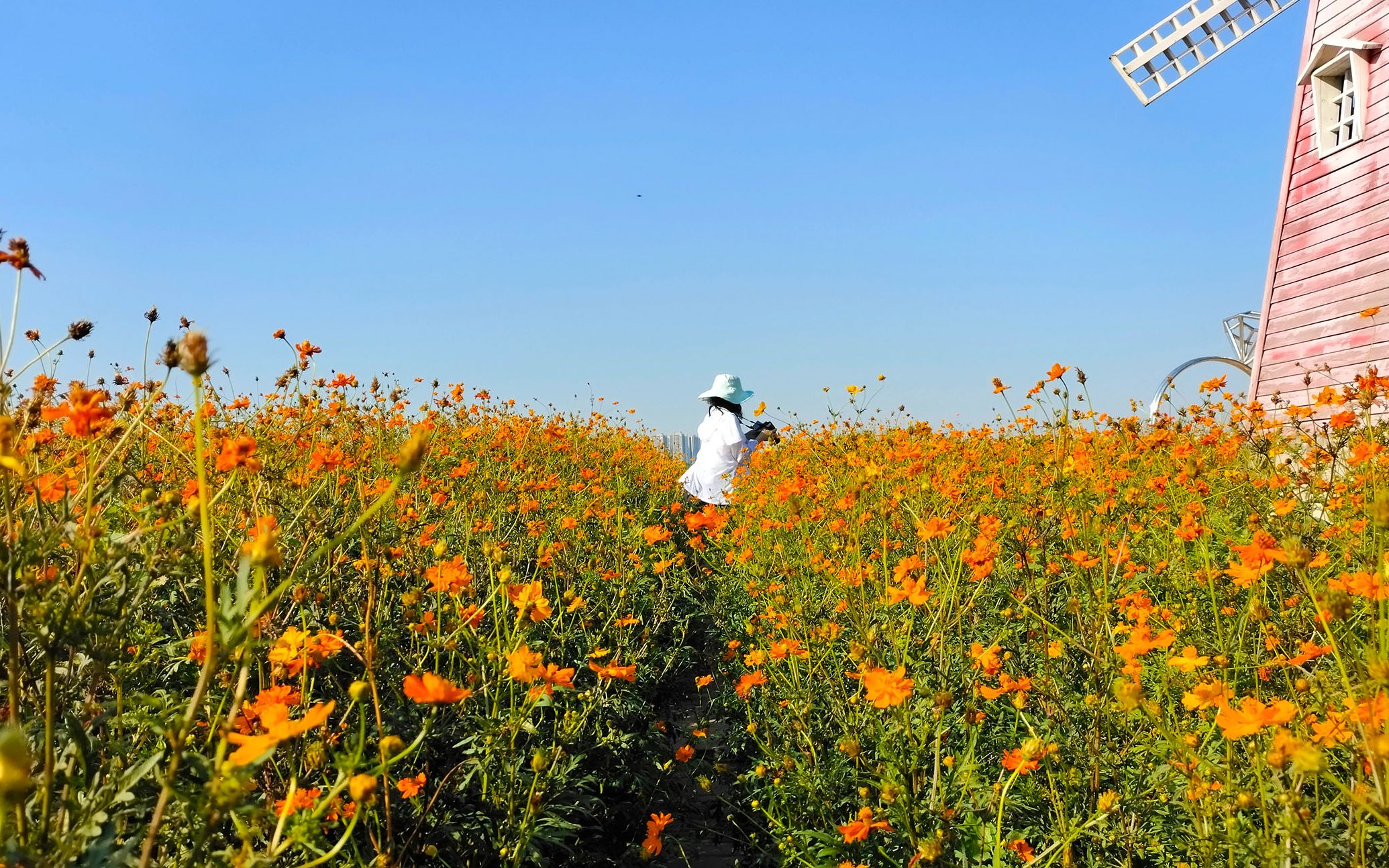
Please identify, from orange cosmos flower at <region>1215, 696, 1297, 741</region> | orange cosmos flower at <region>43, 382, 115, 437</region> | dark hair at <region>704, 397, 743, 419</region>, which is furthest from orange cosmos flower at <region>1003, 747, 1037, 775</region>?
dark hair at <region>704, 397, 743, 419</region>

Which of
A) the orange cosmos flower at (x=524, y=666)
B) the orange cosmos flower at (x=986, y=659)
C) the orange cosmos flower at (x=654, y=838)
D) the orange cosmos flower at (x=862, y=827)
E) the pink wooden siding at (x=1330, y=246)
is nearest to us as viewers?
the orange cosmos flower at (x=524, y=666)

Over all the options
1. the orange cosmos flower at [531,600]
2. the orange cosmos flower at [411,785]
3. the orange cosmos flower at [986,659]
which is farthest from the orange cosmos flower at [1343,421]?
the orange cosmos flower at [411,785]

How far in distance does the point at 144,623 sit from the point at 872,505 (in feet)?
7.78

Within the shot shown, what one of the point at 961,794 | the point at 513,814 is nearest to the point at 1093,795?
the point at 961,794

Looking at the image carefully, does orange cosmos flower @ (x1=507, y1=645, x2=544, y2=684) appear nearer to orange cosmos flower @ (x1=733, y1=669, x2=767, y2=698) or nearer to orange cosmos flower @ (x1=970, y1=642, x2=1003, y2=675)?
orange cosmos flower @ (x1=970, y1=642, x2=1003, y2=675)

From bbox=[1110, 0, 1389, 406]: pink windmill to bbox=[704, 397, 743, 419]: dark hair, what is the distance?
4.57 metres

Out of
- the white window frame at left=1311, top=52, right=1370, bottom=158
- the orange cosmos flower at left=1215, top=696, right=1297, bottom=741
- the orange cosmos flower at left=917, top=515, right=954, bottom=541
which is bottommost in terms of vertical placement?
the orange cosmos flower at left=1215, top=696, right=1297, bottom=741

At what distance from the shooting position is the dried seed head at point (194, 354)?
78 cm

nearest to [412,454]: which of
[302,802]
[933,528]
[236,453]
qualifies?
[236,453]

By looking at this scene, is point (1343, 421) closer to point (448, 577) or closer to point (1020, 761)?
point (1020, 761)

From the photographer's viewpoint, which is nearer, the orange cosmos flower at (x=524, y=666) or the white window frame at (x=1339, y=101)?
the orange cosmos flower at (x=524, y=666)

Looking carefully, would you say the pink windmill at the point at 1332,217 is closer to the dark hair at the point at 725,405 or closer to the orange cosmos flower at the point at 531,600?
the dark hair at the point at 725,405

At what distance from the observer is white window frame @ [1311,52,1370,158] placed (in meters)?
7.24

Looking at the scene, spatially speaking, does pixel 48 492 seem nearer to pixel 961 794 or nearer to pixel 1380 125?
pixel 961 794
